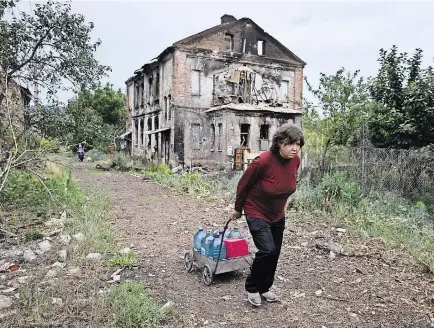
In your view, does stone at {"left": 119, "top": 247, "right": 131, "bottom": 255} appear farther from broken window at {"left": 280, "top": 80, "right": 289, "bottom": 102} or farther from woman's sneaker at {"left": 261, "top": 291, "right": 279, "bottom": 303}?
broken window at {"left": 280, "top": 80, "right": 289, "bottom": 102}

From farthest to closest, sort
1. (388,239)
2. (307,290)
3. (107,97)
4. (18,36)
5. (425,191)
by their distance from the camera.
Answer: (107,97)
(425,191)
(18,36)
(388,239)
(307,290)

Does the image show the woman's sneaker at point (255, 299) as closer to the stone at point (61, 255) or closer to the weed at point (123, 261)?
the weed at point (123, 261)


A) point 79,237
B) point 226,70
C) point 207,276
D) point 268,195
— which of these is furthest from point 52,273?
point 226,70

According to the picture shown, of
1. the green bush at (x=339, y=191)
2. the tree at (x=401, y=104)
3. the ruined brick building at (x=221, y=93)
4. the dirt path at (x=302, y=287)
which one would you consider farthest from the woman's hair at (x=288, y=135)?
the ruined brick building at (x=221, y=93)

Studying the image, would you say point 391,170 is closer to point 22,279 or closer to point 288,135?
point 288,135

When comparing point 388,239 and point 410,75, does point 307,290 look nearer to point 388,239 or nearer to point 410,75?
point 388,239

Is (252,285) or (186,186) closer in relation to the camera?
(252,285)

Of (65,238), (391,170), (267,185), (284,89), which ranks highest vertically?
(284,89)

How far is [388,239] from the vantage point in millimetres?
6164

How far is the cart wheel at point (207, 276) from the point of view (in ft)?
14.2

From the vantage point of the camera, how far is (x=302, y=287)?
4.43 m

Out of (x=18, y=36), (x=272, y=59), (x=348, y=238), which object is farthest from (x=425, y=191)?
(x=272, y=59)

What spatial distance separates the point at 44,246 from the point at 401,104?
40.9 ft

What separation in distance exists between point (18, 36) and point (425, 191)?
11.3m
